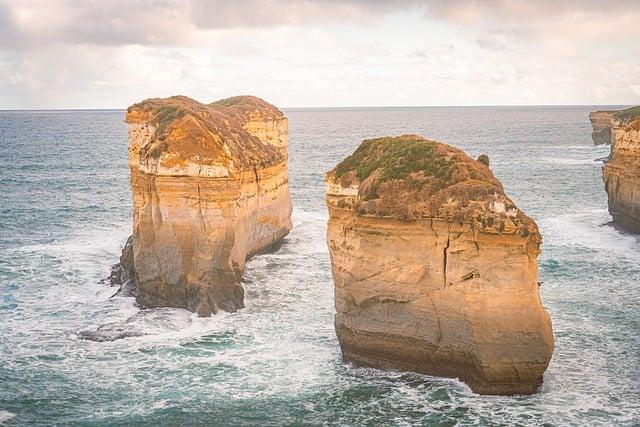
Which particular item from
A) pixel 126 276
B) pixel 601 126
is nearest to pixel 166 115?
pixel 126 276

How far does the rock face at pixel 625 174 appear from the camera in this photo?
162ft

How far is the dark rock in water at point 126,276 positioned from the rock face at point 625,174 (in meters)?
30.9

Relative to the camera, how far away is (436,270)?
26.1 meters

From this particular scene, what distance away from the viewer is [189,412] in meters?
24.8

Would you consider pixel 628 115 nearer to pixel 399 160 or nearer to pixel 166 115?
pixel 399 160

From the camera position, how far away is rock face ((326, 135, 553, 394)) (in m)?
24.8

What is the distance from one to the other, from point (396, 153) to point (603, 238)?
25.3 meters

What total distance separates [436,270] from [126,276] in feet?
64.3

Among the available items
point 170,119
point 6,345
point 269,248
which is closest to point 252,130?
point 269,248

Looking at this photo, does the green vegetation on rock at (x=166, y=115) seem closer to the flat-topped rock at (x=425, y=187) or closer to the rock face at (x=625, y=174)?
the flat-topped rock at (x=425, y=187)

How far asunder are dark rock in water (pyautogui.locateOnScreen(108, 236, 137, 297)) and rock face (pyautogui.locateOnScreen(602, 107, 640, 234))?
30.9 metres

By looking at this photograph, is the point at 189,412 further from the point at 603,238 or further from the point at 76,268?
the point at 603,238

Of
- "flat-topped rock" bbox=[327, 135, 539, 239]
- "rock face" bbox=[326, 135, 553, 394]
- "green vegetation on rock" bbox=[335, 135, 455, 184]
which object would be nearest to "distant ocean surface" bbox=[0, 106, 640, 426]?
"rock face" bbox=[326, 135, 553, 394]

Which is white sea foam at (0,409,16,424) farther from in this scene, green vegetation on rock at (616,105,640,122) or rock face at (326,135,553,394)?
green vegetation on rock at (616,105,640,122)
